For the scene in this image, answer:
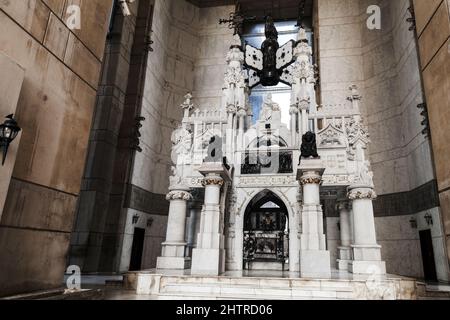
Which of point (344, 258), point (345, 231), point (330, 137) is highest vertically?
point (330, 137)

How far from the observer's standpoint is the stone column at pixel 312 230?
9688mm

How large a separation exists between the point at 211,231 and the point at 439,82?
26.4 ft

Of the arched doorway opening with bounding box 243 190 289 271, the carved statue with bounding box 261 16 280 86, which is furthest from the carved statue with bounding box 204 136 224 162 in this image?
the carved statue with bounding box 261 16 280 86

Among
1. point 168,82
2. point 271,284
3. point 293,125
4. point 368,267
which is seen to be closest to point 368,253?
point 368,267

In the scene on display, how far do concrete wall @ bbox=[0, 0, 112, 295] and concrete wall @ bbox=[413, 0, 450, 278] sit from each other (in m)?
6.72

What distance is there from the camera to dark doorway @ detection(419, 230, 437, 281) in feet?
43.4

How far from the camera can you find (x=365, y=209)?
11586 mm

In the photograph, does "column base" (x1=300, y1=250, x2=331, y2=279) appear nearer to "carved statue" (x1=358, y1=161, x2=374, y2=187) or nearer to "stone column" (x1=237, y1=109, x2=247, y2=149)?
"carved statue" (x1=358, y1=161, x2=374, y2=187)

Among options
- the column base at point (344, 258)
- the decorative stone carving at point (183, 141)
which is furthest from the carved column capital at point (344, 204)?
the decorative stone carving at point (183, 141)

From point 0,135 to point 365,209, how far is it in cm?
1145

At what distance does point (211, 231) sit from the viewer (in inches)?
425

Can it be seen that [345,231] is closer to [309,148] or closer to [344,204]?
[344,204]

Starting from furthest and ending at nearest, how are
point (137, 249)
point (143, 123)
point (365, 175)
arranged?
point (143, 123) < point (137, 249) < point (365, 175)

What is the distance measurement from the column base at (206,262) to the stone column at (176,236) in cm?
143
